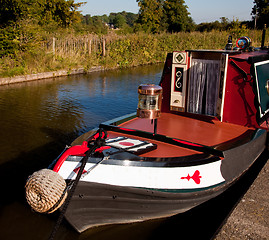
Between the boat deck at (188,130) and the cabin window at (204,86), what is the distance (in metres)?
0.25

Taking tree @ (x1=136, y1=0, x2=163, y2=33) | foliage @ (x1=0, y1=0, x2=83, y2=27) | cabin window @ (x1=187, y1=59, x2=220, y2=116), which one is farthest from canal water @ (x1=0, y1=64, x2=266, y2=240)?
tree @ (x1=136, y1=0, x2=163, y2=33)

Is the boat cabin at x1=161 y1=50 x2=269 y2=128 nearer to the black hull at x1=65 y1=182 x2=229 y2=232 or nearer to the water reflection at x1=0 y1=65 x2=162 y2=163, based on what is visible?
the black hull at x1=65 y1=182 x2=229 y2=232

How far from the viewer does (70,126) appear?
26.7 ft

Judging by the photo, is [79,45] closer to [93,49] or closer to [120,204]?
[93,49]

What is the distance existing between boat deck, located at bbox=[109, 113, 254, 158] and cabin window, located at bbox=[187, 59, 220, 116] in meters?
0.25

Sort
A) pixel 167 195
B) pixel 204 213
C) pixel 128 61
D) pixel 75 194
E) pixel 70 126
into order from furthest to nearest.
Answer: pixel 128 61 → pixel 70 126 → pixel 204 213 → pixel 167 195 → pixel 75 194

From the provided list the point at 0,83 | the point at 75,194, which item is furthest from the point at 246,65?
the point at 0,83

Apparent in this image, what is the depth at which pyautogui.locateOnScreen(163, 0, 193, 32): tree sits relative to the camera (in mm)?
49384

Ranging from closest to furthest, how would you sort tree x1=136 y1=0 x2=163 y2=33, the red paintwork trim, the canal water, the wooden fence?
the red paintwork trim, the canal water, the wooden fence, tree x1=136 y1=0 x2=163 y2=33

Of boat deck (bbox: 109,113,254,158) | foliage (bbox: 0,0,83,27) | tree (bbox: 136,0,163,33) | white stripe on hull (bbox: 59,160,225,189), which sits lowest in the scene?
white stripe on hull (bbox: 59,160,225,189)

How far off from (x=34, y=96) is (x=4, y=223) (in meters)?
7.40

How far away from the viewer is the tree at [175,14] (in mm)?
49384

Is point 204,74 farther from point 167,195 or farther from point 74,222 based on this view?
point 74,222

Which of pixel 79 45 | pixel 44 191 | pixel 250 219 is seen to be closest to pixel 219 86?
pixel 250 219
